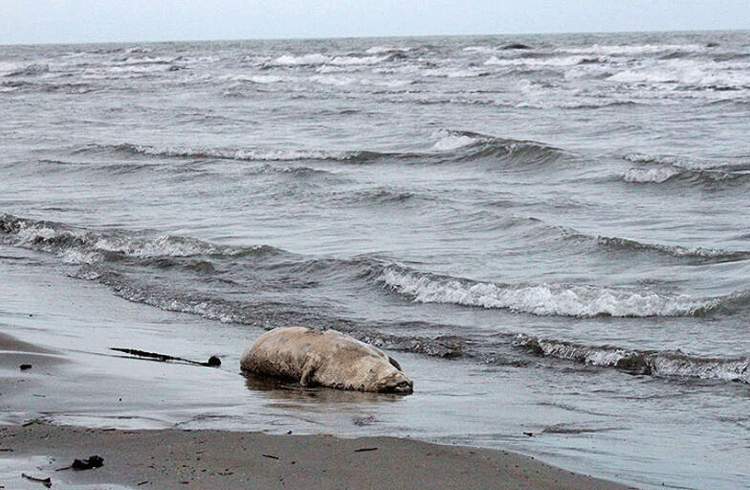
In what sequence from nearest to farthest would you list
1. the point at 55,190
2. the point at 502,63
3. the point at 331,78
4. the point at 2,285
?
the point at 2,285 → the point at 55,190 → the point at 331,78 → the point at 502,63

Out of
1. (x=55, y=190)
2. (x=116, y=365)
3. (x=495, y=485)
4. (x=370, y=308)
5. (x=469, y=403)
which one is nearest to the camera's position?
(x=495, y=485)

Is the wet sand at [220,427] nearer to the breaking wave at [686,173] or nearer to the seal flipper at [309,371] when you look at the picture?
the seal flipper at [309,371]

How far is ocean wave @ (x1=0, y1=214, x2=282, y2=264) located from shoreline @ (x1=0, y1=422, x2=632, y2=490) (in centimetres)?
684

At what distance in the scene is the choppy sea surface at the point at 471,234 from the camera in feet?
24.7

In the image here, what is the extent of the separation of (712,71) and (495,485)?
3562 cm

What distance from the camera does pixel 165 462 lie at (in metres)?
4.81

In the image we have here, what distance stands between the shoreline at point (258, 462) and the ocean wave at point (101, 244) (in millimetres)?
6839

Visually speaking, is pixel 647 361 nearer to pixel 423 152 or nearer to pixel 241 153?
pixel 423 152

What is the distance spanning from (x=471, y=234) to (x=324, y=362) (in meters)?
5.98

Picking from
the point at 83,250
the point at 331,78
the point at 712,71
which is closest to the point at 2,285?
the point at 83,250

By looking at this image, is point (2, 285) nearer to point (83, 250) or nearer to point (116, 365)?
point (83, 250)

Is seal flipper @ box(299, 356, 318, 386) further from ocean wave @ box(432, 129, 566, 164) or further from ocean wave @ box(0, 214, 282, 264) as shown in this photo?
ocean wave @ box(432, 129, 566, 164)

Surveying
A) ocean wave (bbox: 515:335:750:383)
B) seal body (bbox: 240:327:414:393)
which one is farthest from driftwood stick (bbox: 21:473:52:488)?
ocean wave (bbox: 515:335:750:383)

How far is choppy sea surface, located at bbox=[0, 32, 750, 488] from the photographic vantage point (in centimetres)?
753
